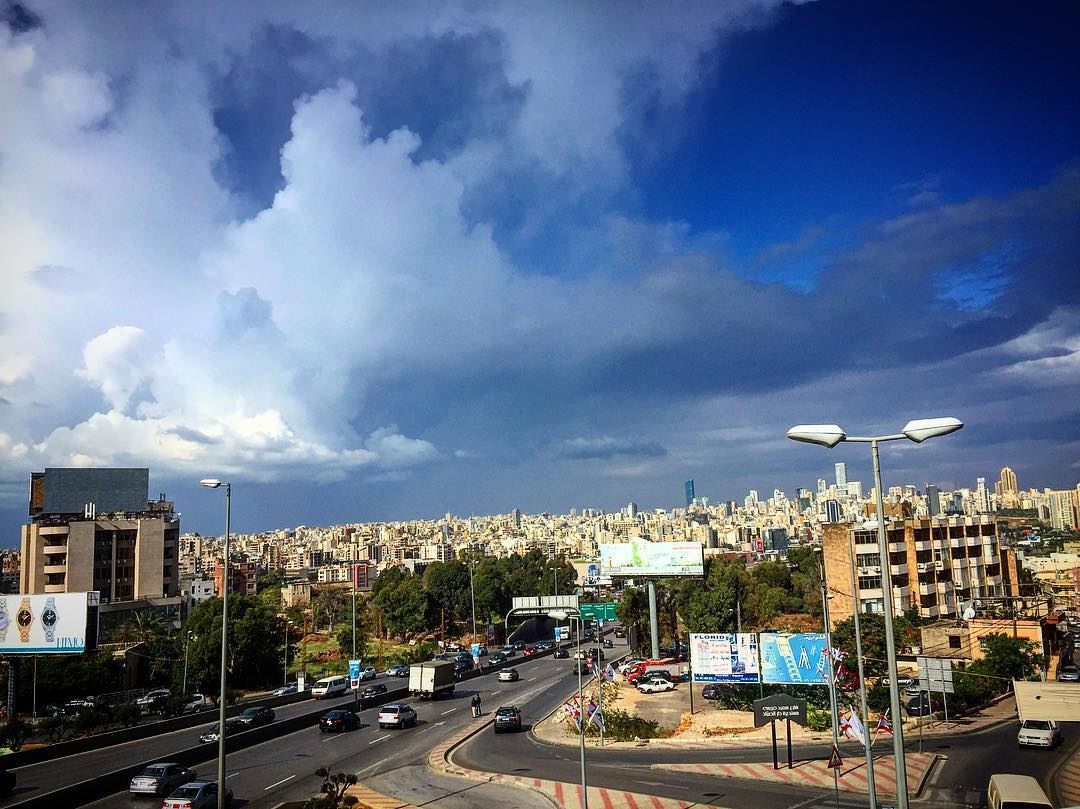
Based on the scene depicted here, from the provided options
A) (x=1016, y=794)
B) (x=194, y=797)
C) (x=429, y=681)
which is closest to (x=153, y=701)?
(x=429, y=681)

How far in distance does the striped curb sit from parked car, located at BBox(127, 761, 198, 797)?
19.9 metres

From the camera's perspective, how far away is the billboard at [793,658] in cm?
4231

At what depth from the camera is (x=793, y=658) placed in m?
43.0

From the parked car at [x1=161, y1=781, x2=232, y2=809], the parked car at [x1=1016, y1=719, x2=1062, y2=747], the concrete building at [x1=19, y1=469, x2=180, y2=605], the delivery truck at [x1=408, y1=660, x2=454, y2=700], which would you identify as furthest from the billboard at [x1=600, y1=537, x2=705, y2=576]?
the concrete building at [x1=19, y1=469, x2=180, y2=605]

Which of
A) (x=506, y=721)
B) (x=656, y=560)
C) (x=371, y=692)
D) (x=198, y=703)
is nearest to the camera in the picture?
(x=506, y=721)

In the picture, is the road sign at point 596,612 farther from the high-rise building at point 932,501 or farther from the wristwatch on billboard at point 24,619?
the high-rise building at point 932,501

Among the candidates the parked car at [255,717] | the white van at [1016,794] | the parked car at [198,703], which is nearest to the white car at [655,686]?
the parked car at [255,717]

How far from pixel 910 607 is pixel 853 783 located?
181ft

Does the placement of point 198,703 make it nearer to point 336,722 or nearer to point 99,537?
point 336,722

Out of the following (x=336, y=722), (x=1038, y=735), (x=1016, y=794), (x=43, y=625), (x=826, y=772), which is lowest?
(x=336, y=722)

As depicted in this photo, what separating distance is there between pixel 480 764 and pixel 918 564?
62.7 m

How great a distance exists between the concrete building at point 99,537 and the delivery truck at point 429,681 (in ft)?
197

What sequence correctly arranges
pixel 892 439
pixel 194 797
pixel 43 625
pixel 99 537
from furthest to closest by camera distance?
pixel 99 537, pixel 43 625, pixel 194 797, pixel 892 439

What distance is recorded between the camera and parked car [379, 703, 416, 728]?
4572 cm
